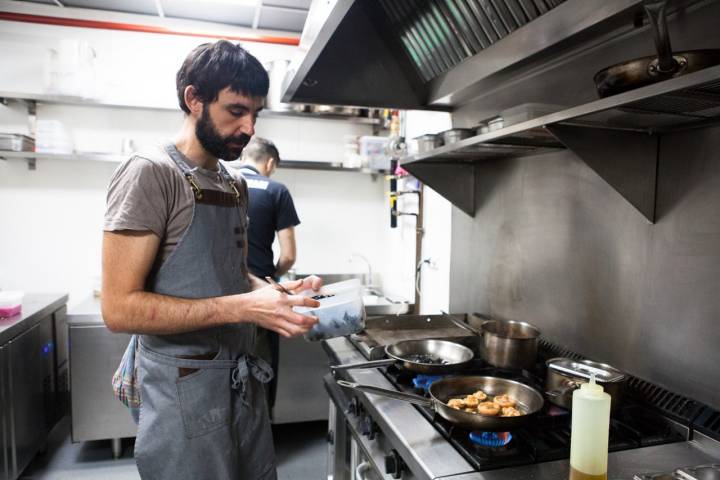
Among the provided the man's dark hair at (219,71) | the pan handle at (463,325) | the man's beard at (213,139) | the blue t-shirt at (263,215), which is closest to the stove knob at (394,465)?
the pan handle at (463,325)

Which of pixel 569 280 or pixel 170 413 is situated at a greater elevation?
pixel 569 280

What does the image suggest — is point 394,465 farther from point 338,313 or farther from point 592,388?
point 592,388

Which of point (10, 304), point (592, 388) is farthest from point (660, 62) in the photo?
point (10, 304)

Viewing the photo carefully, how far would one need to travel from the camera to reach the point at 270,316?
1186mm

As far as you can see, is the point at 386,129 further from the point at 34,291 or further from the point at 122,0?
the point at 34,291

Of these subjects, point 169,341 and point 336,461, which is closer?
point 169,341

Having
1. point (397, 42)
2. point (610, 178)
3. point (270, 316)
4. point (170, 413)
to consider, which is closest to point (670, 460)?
point (610, 178)

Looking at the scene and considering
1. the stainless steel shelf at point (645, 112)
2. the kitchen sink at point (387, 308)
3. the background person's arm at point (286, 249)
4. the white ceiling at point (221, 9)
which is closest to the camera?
the stainless steel shelf at point (645, 112)

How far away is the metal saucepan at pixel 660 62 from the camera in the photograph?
0.86 m

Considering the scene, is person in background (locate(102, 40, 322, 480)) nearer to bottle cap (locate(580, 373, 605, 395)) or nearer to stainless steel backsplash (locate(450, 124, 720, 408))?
bottle cap (locate(580, 373, 605, 395))

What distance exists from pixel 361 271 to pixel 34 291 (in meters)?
2.31

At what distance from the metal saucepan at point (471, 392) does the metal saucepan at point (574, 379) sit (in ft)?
0.20

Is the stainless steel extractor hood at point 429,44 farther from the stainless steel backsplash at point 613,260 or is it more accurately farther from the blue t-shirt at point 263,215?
the blue t-shirt at point 263,215

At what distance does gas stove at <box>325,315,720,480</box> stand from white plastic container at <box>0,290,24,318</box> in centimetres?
197
